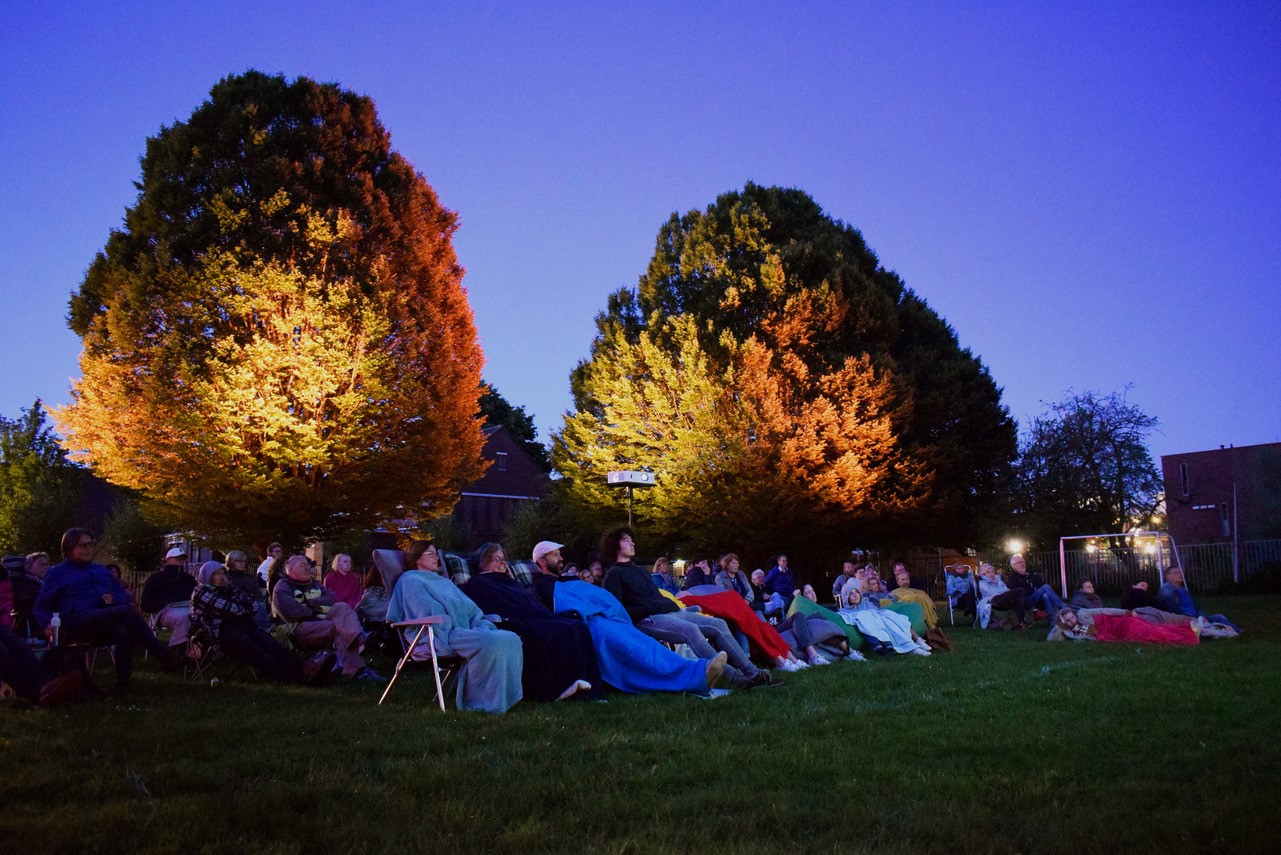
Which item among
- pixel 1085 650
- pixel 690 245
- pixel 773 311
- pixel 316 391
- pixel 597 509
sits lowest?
pixel 1085 650

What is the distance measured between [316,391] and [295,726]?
43.4 ft

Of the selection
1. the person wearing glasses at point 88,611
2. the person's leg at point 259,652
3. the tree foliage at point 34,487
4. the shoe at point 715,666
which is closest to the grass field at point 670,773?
the shoe at point 715,666

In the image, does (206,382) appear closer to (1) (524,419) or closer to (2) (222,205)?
(2) (222,205)

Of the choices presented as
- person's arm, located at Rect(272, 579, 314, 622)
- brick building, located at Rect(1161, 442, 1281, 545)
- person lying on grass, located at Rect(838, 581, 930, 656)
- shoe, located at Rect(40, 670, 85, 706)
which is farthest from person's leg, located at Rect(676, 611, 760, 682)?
brick building, located at Rect(1161, 442, 1281, 545)

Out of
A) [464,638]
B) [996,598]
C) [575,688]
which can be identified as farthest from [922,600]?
[464,638]

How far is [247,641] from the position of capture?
7945mm

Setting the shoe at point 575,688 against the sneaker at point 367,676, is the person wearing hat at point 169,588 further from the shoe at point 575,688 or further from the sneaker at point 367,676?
the shoe at point 575,688

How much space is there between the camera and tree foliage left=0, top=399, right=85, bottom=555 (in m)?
30.1

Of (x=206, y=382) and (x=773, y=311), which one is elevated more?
(x=773, y=311)

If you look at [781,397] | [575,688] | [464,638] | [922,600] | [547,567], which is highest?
[781,397]

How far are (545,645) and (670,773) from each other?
3.10 m

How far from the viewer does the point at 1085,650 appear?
10.2 metres

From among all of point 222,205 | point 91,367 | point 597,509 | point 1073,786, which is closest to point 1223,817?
point 1073,786

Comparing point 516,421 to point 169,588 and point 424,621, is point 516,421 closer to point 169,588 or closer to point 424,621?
point 169,588
